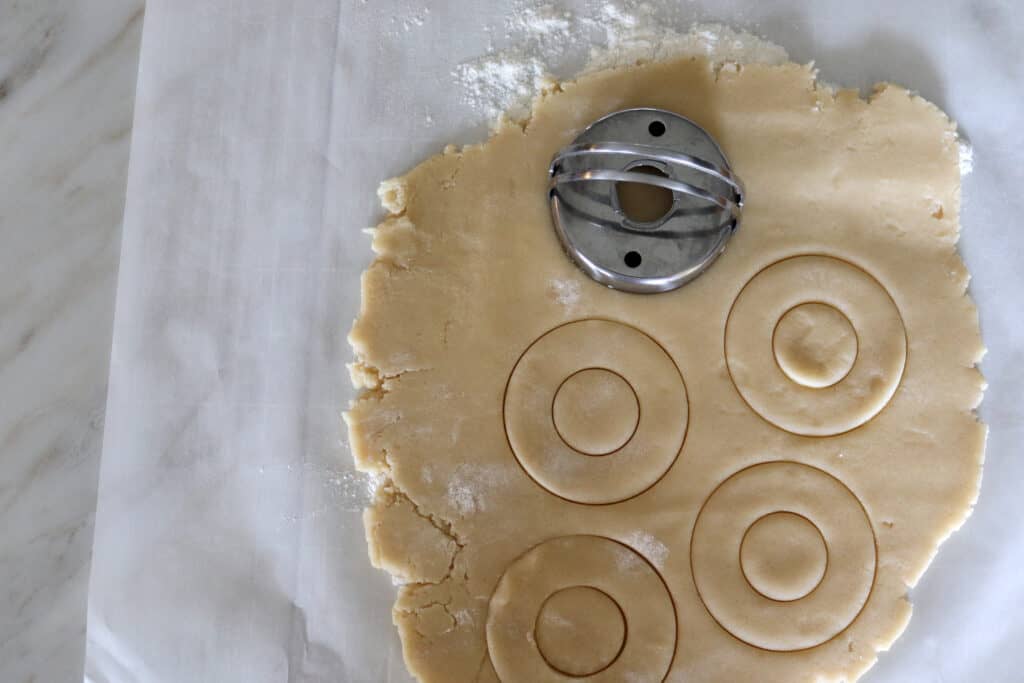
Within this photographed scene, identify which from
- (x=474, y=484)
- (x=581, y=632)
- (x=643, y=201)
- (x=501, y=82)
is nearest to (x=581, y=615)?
(x=581, y=632)

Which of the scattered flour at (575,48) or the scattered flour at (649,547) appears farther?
the scattered flour at (575,48)

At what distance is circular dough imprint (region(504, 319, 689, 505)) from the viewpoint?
0.99 meters

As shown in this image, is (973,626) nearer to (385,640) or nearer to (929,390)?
(929,390)

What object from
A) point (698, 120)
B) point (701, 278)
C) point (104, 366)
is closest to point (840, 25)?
point (698, 120)

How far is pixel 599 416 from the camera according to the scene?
3.26 ft

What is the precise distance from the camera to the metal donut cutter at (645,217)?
1000 millimetres

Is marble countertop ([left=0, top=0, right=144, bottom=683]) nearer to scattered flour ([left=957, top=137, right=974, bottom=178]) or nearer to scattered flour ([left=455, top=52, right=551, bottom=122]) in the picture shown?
scattered flour ([left=455, top=52, right=551, bottom=122])

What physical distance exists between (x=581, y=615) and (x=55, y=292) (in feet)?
2.71

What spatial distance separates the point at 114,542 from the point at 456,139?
26.6 inches

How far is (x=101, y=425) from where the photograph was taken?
1152mm

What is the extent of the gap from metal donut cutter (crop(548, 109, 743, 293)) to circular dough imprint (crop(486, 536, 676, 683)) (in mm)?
327

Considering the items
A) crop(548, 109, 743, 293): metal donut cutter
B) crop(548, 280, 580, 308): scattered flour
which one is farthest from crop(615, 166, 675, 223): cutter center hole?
crop(548, 280, 580, 308): scattered flour

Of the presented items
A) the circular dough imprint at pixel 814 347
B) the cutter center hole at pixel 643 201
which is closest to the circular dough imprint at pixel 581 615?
the circular dough imprint at pixel 814 347

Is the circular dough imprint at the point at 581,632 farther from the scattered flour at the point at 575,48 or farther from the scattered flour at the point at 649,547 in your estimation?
the scattered flour at the point at 575,48
